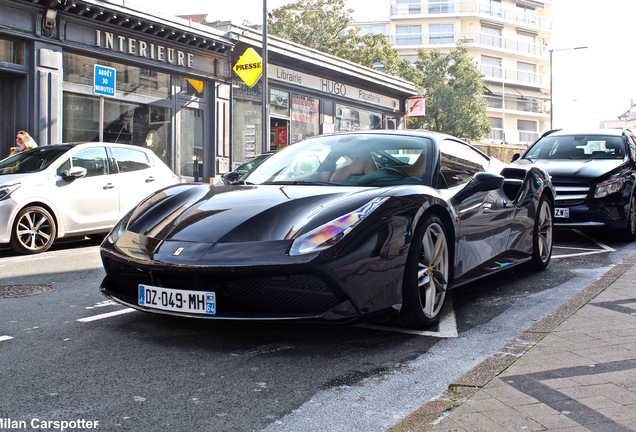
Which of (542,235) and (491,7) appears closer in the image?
(542,235)

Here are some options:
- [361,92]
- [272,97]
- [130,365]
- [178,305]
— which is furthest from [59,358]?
[361,92]

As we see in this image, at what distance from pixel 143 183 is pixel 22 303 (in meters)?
5.30

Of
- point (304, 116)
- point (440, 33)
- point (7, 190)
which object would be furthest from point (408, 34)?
point (7, 190)

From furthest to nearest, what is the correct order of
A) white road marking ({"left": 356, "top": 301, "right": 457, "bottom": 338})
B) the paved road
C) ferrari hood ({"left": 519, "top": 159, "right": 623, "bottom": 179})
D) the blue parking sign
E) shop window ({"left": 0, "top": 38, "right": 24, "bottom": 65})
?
the blue parking sign → shop window ({"left": 0, "top": 38, "right": 24, "bottom": 65}) → ferrari hood ({"left": 519, "top": 159, "right": 623, "bottom": 179}) → white road marking ({"left": 356, "top": 301, "right": 457, "bottom": 338}) → the paved road

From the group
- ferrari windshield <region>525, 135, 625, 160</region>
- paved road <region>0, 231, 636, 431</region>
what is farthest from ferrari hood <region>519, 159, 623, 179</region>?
paved road <region>0, 231, 636, 431</region>

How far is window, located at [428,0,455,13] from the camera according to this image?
7219 cm

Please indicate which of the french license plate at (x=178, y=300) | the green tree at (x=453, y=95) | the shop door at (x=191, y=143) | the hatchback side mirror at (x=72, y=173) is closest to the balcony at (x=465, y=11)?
the green tree at (x=453, y=95)

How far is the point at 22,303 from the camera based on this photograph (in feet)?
16.9

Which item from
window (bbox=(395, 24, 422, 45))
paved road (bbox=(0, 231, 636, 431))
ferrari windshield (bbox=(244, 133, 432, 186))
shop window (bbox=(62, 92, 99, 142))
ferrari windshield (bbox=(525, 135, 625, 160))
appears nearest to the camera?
paved road (bbox=(0, 231, 636, 431))

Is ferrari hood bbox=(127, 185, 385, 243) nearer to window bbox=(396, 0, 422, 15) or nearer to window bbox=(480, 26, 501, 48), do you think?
window bbox=(480, 26, 501, 48)

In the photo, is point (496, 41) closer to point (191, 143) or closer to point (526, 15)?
point (526, 15)

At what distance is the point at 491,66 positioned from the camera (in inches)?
2857

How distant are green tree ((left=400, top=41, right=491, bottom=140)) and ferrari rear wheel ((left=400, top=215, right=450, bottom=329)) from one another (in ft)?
Result: 153

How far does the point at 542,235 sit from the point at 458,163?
1923 mm
